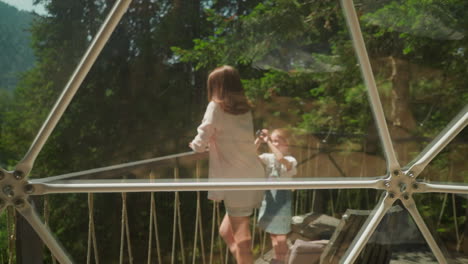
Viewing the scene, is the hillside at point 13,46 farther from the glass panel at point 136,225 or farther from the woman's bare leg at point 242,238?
the woman's bare leg at point 242,238

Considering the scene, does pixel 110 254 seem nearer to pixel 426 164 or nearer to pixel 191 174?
pixel 191 174

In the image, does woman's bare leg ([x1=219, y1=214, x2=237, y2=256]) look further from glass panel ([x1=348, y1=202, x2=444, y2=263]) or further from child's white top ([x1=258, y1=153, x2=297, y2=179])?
glass panel ([x1=348, y1=202, x2=444, y2=263])

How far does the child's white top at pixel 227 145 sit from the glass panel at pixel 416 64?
0.76m

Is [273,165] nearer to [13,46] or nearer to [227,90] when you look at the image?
[227,90]

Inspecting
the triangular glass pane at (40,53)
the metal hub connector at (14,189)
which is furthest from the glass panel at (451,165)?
the metal hub connector at (14,189)

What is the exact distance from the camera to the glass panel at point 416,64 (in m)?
2.00

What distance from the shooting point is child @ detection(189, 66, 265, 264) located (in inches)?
69.9

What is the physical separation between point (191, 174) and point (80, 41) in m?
0.77

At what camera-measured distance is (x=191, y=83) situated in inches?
68.9

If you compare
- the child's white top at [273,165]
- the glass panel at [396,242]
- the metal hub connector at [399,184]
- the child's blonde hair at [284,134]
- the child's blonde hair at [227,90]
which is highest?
the child's blonde hair at [227,90]

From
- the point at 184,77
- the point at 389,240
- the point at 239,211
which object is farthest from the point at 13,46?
the point at 389,240

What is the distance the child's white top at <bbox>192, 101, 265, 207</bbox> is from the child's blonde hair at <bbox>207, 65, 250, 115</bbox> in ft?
0.09

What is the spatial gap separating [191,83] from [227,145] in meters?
0.33

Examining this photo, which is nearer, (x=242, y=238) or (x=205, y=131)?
(x=205, y=131)
